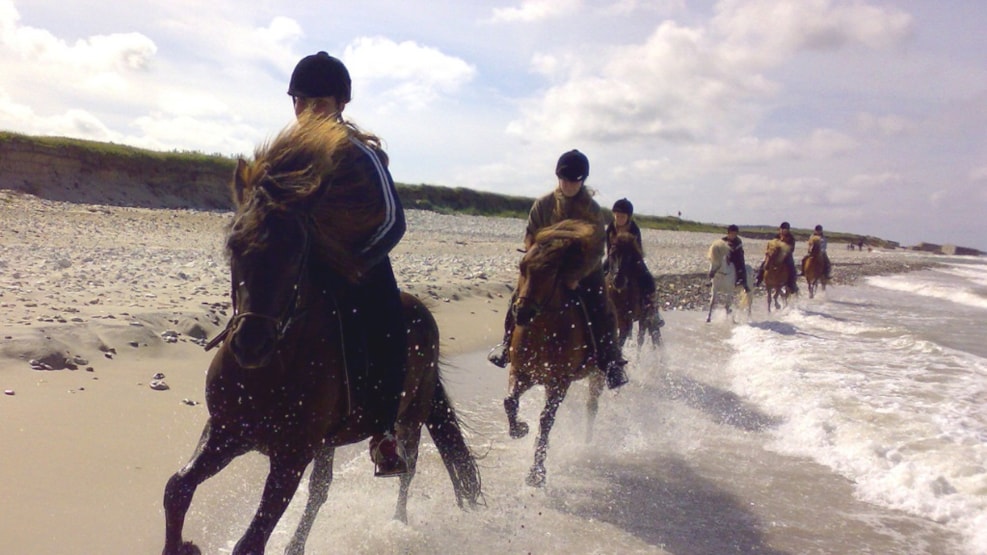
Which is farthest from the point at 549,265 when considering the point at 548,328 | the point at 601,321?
the point at 601,321

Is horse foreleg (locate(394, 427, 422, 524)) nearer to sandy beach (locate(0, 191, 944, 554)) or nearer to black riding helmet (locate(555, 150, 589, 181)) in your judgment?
sandy beach (locate(0, 191, 944, 554))

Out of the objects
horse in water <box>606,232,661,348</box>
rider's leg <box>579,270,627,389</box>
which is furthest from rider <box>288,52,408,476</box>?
horse in water <box>606,232,661,348</box>

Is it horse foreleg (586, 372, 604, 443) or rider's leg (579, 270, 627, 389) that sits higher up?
rider's leg (579, 270, 627, 389)

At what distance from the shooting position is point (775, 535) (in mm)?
5270

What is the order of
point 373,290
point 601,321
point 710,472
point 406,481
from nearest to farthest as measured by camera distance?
point 373,290 < point 406,481 < point 601,321 < point 710,472

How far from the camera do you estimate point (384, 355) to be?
3652 mm

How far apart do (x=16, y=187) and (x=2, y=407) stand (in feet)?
73.8

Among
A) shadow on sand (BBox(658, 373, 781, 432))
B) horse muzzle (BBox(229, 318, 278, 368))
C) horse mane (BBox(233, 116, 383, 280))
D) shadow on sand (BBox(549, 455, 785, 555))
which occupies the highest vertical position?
horse mane (BBox(233, 116, 383, 280))

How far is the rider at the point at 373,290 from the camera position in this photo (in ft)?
11.3

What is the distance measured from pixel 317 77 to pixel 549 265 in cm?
271

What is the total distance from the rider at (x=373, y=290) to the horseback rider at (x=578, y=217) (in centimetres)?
264

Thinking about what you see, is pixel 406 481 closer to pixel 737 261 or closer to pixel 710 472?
pixel 710 472

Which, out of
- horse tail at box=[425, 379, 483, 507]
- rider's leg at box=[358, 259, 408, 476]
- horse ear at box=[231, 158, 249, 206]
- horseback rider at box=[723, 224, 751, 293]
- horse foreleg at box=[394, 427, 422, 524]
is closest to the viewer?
horse ear at box=[231, 158, 249, 206]

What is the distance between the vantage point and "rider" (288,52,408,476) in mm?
3436
